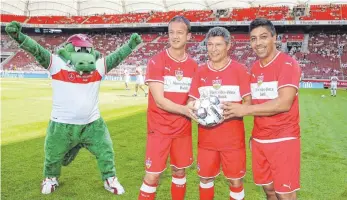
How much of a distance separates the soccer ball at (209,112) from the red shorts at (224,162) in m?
0.43

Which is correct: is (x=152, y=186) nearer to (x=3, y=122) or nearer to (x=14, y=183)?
(x=14, y=183)

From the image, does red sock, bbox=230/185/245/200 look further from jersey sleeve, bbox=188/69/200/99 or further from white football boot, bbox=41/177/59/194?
white football boot, bbox=41/177/59/194

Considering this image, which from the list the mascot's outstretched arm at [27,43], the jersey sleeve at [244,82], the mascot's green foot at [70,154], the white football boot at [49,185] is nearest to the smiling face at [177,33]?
the jersey sleeve at [244,82]

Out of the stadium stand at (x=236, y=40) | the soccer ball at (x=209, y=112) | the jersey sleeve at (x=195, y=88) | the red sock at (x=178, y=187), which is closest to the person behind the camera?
the soccer ball at (x=209, y=112)

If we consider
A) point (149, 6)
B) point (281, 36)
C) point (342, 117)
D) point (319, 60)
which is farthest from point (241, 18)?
point (342, 117)

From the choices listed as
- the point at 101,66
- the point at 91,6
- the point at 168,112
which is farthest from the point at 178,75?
the point at 91,6

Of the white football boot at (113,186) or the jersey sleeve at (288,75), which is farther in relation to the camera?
the white football boot at (113,186)

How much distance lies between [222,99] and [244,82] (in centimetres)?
29

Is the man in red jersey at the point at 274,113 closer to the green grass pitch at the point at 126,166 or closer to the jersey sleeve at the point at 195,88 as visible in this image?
the jersey sleeve at the point at 195,88

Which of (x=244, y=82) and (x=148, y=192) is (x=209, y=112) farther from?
(x=148, y=192)

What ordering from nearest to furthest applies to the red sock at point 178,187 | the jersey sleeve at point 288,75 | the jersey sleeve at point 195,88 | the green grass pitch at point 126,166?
the jersey sleeve at point 288,75 < the jersey sleeve at point 195,88 < the red sock at point 178,187 < the green grass pitch at point 126,166

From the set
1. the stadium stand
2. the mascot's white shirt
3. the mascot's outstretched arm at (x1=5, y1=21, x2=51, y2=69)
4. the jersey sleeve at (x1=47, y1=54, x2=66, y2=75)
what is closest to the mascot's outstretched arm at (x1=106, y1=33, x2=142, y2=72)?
the mascot's white shirt

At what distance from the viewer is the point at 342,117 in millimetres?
13539

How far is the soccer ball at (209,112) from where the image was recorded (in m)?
3.55
